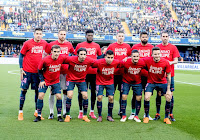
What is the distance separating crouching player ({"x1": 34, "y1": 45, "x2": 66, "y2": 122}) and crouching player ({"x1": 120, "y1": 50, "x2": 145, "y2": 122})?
5.17 feet

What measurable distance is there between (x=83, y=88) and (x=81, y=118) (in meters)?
0.79

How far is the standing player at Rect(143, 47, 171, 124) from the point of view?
252 inches

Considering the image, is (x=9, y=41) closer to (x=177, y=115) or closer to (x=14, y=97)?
(x=14, y=97)

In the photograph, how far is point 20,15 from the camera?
3988cm

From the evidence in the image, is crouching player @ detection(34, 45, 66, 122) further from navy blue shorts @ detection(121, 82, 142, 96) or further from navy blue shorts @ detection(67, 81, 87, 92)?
navy blue shorts @ detection(121, 82, 142, 96)

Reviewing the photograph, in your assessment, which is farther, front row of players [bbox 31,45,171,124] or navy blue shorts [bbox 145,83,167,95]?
navy blue shorts [bbox 145,83,167,95]

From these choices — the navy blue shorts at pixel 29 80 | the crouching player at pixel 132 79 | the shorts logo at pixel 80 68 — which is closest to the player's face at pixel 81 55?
the shorts logo at pixel 80 68

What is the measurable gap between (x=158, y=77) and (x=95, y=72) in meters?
1.67

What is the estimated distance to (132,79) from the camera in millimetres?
6723

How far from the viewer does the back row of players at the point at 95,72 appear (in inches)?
252

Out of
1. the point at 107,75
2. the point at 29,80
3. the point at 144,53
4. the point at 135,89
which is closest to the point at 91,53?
the point at 107,75

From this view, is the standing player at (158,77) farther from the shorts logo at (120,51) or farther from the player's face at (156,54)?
the shorts logo at (120,51)

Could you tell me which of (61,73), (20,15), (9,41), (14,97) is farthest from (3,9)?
(61,73)

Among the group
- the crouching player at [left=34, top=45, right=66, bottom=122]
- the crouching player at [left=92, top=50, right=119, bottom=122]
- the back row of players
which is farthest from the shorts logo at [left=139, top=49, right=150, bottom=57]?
the crouching player at [left=34, top=45, right=66, bottom=122]
